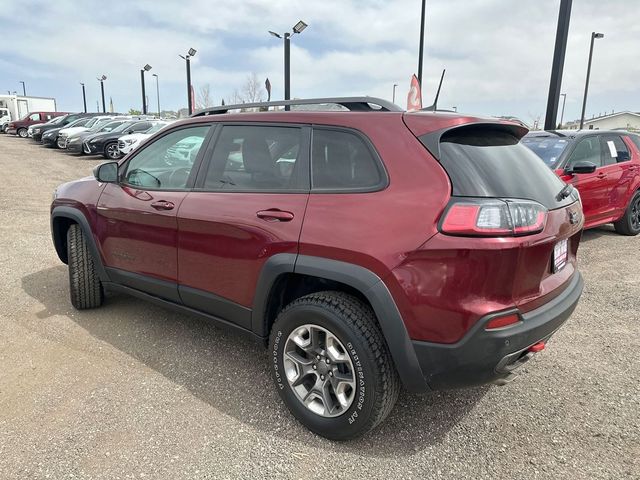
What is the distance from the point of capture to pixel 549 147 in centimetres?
622

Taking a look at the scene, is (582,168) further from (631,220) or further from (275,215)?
(275,215)

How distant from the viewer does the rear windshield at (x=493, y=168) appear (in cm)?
215

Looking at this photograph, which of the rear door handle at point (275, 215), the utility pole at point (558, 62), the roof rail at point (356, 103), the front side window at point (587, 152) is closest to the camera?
the rear door handle at point (275, 215)

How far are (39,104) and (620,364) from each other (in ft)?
229

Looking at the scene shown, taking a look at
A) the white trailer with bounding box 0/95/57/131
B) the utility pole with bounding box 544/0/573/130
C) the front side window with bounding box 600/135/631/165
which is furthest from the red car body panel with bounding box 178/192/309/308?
the white trailer with bounding box 0/95/57/131

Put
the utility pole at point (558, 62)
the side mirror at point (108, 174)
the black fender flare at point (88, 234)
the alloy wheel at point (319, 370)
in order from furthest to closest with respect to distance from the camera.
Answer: the utility pole at point (558, 62)
the black fender flare at point (88, 234)
the side mirror at point (108, 174)
the alloy wheel at point (319, 370)

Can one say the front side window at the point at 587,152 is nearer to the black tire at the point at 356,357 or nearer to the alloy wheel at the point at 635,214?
the alloy wheel at the point at 635,214

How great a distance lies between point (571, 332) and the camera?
376 centimetres

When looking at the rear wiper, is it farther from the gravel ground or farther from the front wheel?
the front wheel

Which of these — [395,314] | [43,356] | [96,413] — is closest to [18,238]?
[43,356]

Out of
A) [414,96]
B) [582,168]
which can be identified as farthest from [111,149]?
[582,168]

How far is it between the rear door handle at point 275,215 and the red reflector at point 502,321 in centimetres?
112

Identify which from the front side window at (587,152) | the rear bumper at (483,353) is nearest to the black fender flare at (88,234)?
the rear bumper at (483,353)

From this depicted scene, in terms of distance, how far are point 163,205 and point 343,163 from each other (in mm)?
1418
